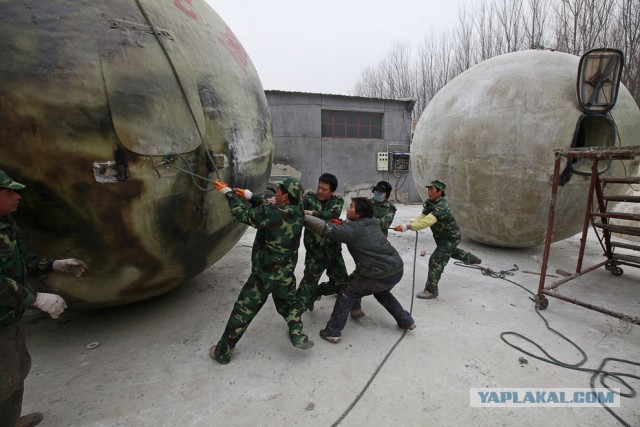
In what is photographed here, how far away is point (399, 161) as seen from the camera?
594 inches

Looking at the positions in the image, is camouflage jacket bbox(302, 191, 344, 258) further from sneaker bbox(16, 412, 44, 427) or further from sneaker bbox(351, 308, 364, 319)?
sneaker bbox(16, 412, 44, 427)

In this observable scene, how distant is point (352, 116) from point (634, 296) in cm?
1160

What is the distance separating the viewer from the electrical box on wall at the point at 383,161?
14.8m

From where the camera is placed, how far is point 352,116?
14531 millimetres

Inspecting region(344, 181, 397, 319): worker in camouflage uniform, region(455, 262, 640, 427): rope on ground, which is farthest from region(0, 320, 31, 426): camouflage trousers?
region(455, 262, 640, 427): rope on ground

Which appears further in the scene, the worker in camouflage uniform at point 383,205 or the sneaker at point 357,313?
the worker in camouflage uniform at point 383,205

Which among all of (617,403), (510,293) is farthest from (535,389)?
(510,293)

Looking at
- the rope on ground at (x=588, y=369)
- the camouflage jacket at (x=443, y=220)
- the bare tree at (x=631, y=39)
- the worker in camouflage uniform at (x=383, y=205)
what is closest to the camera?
the rope on ground at (x=588, y=369)

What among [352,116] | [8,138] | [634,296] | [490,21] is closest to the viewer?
[8,138]

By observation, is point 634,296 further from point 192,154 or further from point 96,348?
point 96,348

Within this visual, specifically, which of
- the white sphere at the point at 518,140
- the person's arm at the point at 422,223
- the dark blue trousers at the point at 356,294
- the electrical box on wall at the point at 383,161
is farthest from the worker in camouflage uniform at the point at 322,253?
the electrical box on wall at the point at 383,161

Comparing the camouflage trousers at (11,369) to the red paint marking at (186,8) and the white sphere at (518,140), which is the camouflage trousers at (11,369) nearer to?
the red paint marking at (186,8)

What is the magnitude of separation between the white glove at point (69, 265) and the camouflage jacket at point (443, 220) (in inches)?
138

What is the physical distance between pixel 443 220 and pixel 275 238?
238 cm
